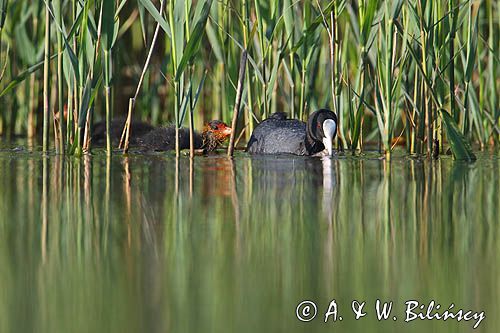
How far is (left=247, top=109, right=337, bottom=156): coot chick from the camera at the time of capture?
26.1ft

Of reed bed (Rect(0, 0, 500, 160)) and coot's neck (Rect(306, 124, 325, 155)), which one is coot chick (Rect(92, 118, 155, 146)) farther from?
coot's neck (Rect(306, 124, 325, 155))

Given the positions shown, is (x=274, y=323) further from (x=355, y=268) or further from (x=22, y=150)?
(x=22, y=150)

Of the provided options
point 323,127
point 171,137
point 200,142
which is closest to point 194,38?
point 323,127

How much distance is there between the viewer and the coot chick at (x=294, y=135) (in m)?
7.95

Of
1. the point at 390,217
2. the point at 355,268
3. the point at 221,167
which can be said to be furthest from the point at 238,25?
the point at 355,268

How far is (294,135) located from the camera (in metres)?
8.37

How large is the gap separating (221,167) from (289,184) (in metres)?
1.11

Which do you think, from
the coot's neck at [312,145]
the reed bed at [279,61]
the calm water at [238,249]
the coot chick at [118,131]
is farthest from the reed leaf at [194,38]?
the coot chick at [118,131]

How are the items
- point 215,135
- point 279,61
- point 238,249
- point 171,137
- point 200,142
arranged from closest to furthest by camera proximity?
point 238,249, point 279,61, point 215,135, point 171,137, point 200,142

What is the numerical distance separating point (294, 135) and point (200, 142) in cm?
93

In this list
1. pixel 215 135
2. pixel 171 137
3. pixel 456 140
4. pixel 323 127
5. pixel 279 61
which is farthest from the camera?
pixel 171 137

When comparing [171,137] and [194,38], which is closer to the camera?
[194,38]

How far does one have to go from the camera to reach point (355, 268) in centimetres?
383

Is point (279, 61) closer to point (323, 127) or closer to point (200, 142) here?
point (323, 127)
